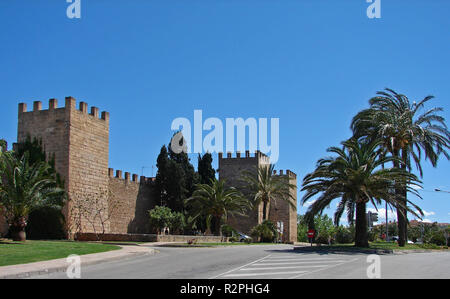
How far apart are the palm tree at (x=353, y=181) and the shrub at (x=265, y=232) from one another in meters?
15.6

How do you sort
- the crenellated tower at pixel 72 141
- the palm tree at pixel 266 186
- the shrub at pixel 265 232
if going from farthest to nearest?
the palm tree at pixel 266 186 → the shrub at pixel 265 232 → the crenellated tower at pixel 72 141

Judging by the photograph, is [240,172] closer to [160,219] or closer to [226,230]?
[226,230]

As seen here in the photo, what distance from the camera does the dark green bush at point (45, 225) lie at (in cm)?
2889

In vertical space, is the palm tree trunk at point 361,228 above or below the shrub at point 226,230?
above

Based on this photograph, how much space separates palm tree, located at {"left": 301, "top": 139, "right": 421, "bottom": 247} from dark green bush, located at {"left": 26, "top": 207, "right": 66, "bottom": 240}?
14.3 metres

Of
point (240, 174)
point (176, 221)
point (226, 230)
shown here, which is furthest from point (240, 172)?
point (176, 221)

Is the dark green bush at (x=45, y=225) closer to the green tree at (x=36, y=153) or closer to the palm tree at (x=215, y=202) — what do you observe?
the green tree at (x=36, y=153)

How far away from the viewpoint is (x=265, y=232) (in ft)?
134

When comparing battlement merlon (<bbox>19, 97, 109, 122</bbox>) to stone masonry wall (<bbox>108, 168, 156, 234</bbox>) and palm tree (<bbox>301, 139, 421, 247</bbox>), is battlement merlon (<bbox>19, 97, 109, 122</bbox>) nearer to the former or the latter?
stone masonry wall (<bbox>108, 168, 156, 234</bbox>)

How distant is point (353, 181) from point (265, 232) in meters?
17.4

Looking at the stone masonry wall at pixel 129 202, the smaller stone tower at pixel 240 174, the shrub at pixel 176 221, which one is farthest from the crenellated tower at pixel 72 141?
the smaller stone tower at pixel 240 174

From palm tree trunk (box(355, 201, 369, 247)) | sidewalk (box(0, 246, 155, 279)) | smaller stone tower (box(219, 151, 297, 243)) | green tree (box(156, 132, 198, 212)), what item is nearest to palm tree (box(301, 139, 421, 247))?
palm tree trunk (box(355, 201, 369, 247))
